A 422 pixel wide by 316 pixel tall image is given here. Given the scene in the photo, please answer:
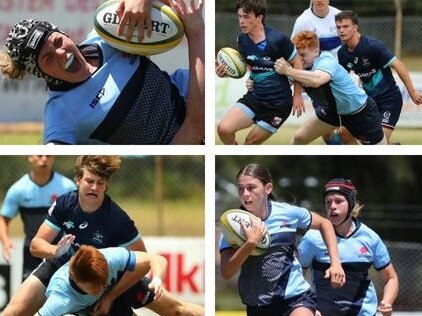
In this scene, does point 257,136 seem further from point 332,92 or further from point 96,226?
point 96,226

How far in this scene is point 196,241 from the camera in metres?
5.51

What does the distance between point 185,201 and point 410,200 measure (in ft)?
11.4

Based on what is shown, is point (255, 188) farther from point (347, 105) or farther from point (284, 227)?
point (347, 105)

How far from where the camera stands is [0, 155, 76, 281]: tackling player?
428 cm

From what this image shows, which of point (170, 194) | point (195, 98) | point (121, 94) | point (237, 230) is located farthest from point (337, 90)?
point (170, 194)

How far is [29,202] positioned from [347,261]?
1.58 metres

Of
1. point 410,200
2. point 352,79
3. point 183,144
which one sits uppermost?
point 352,79

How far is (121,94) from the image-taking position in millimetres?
3461

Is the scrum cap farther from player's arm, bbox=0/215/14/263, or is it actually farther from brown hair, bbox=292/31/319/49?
player's arm, bbox=0/215/14/263

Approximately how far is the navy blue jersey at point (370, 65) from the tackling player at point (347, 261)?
1.31 feet

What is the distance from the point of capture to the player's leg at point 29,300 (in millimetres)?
3617

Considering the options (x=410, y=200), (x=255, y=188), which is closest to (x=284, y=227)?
(x=255, y=188)

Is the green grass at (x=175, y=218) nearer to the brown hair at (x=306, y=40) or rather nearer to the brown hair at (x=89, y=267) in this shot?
the brown hair at (x=89, y=267)

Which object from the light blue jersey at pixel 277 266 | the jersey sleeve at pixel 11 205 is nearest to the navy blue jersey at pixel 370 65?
the light blue jersey at pixel 277 266
